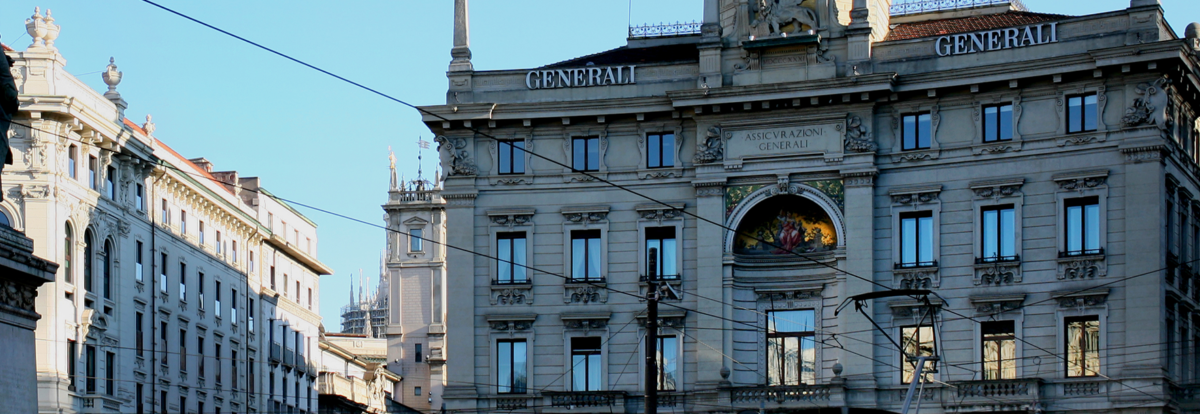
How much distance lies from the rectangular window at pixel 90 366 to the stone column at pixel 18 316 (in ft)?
139

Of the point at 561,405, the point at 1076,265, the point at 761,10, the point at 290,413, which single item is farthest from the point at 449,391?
the point at 290,413

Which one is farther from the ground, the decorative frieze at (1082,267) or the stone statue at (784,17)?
the stone statue at (784,17)

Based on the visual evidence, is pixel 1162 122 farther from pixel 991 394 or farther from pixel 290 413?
pixel 290 413

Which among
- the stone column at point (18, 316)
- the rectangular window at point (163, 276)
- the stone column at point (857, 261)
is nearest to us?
the stone column at point (18, 316)

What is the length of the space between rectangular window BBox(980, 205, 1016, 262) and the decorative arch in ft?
14.6

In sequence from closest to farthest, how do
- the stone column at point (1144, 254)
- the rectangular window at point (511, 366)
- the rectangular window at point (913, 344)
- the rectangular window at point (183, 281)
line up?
the stone column at point (1144, 254), the rectangular window at point (913, 344), the rectangular window at point (511, 366), the rectangular window at point (183, 281)

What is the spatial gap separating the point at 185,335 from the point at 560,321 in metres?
27.2

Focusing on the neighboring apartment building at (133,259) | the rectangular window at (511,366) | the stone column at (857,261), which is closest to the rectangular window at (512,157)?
the rectangular window at (511,366)

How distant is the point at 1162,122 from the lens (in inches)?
2162

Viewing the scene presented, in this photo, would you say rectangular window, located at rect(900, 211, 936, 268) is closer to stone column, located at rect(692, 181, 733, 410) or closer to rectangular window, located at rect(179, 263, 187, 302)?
stone column, located at rect(692, 181, 733, 410)

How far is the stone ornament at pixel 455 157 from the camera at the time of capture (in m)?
62.3

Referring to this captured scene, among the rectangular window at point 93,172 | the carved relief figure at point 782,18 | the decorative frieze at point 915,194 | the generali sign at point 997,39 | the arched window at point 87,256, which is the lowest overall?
the arched window at point 87,256

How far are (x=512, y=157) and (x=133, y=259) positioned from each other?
20.5 meters

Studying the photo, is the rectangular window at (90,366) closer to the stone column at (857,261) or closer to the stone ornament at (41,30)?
the stone ornament at (41,30)
